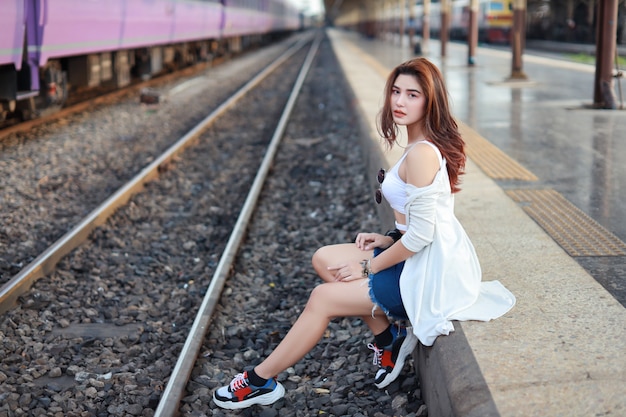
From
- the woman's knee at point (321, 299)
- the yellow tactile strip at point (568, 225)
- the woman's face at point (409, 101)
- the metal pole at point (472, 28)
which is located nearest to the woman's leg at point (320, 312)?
the woman's knee at point (321, 299)

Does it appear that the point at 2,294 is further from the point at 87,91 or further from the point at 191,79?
the point at 191,79

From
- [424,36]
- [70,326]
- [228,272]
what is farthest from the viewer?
[424,36]

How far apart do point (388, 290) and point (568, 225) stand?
6.70 feet

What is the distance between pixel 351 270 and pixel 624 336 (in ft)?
3.38

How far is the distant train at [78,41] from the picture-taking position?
299 inches

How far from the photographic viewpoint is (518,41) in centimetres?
1391

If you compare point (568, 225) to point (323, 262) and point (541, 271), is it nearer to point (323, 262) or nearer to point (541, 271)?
point (541, 271)

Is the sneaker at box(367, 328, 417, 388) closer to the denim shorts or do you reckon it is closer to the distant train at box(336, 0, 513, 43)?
the denim shorts

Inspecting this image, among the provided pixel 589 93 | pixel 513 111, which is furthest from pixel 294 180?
pixel 589 93

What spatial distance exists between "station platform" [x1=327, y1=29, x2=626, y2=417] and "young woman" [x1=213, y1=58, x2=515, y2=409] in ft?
0.42

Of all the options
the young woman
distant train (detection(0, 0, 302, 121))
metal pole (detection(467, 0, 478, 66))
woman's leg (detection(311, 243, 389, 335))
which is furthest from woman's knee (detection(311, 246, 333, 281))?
metal pole (detection(467, 0, 478, 66))

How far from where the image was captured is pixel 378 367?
350 centimetres

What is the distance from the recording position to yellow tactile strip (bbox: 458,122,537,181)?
241 inches

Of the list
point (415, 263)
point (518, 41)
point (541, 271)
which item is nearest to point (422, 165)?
point (415, 263)
